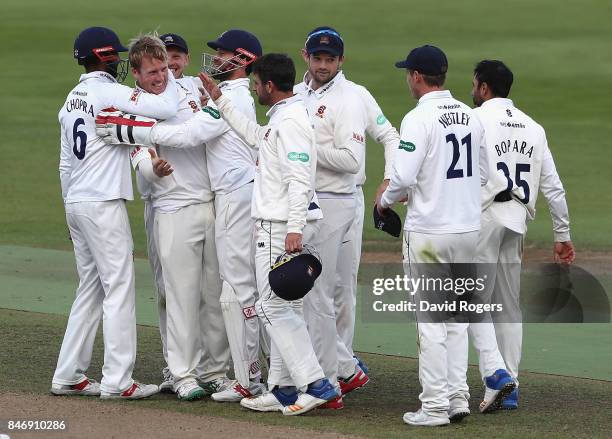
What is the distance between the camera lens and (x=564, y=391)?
27.4 feet

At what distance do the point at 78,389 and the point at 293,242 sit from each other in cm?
190

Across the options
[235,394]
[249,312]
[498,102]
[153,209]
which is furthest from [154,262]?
[498,102]

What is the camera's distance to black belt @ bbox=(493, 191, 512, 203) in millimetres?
8125

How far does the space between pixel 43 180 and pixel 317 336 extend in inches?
465

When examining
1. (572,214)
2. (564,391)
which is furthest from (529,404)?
(572,214)

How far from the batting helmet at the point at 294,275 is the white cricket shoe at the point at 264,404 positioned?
28.4 inches

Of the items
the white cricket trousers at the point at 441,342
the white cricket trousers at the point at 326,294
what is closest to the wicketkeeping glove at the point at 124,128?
the white cricket trousers at the point at 326,294

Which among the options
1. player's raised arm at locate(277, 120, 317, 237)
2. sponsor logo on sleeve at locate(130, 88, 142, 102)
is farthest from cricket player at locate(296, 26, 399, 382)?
sponsor logo on sleeve at locate(130, 88, 142, 102)

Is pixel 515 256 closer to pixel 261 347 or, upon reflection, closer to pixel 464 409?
pixel 464 409

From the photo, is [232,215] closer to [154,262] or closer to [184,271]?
[184,271]

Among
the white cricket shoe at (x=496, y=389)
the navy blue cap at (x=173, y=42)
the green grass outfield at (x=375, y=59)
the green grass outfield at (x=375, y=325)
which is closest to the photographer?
the white cricket shoe at (x=496, y=389)

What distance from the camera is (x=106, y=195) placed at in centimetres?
788

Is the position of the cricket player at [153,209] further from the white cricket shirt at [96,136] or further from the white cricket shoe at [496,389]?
the white cricket shoe at [496,389]

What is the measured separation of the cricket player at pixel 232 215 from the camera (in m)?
7.84
